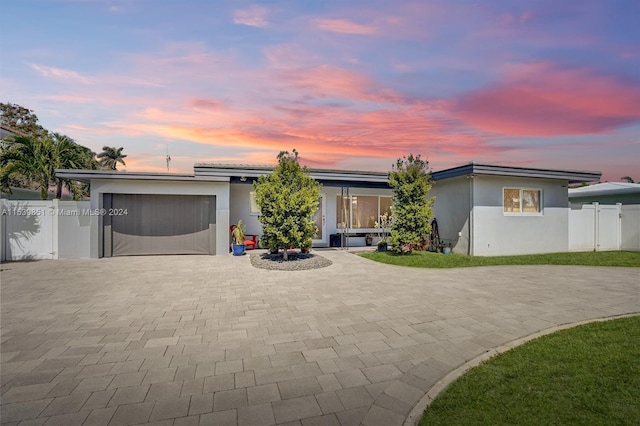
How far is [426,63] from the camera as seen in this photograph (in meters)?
9.48

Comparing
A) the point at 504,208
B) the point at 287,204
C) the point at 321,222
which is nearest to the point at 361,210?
the point at 321,222

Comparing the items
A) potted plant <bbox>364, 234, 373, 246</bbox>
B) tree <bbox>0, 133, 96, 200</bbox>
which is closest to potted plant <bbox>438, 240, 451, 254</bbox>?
potted plant <bbox>364, 234, 373, 246</bbox>

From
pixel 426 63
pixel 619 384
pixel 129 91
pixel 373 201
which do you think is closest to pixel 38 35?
pixel 129 91

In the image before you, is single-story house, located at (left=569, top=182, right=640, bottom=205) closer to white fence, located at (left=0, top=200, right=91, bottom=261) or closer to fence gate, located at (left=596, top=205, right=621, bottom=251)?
fence gate, located at (left=596, top=205, right=621, bottom=251)

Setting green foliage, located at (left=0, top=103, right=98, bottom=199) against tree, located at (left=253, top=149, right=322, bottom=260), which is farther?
green foliage, located at (left=0, top=103, right=98, bottom=199)

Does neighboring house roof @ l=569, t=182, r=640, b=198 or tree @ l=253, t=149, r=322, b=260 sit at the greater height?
neighboring house roof @ l=569, t=182, r=640, b=198

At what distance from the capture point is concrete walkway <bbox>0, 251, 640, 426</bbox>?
262 centimetres

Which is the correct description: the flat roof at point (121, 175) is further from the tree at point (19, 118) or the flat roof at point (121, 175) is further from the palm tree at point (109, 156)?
the palm tree at point (109, 156)

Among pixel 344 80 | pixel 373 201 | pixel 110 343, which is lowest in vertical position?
pixel 110 343

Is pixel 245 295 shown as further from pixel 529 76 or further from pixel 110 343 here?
pixel 529 76

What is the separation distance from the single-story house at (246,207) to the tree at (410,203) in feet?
5.44

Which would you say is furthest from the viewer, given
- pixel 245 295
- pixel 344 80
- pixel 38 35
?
pixel 344 80

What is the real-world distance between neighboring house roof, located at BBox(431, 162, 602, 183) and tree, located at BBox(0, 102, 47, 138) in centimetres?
2963

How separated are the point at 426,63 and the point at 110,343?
34.3ft
